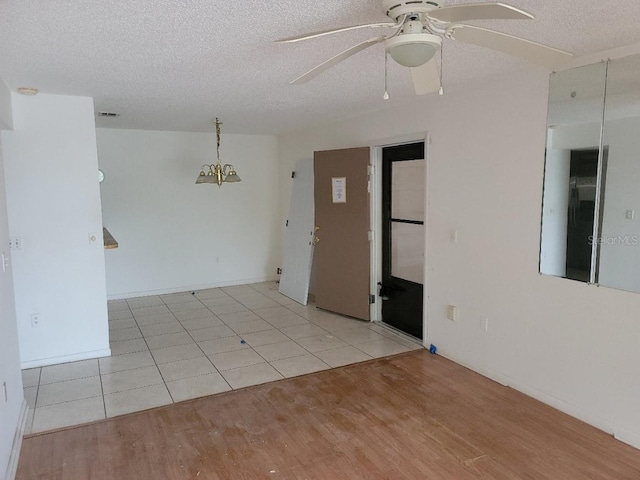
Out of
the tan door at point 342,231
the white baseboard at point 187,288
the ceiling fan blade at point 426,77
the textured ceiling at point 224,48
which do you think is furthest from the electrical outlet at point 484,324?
the white baseboard at point 187,288

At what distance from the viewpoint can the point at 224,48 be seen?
2.43m

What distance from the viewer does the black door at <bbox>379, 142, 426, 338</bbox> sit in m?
4.25

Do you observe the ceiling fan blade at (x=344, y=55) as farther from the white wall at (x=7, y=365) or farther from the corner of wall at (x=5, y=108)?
the corner of wall at (x=5, y=108)

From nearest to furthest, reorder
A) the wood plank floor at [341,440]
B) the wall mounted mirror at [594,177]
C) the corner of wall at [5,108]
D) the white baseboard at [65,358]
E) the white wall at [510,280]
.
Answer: the wood plank floor at [341,440], the wall mounted mirror at [594,177], the white wall at [510,280], the corner of wall at [5,108], the white baseboard at [65,358]

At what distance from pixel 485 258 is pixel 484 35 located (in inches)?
81.8

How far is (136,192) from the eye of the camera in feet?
19.4

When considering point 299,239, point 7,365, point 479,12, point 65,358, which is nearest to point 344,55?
point 479,12

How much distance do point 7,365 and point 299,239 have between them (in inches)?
153

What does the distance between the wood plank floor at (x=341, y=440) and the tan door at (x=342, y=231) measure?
171 cm

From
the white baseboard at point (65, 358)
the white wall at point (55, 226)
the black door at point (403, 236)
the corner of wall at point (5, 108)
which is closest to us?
the corner of wall at point (5, 108)

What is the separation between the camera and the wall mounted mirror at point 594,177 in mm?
2504

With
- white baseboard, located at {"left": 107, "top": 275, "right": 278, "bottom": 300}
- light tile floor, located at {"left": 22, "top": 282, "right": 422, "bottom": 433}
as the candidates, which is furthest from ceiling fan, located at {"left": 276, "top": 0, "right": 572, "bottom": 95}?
white baseboard, located at {"left": 107, "top": 275, "right": 278, "bottom": 300}

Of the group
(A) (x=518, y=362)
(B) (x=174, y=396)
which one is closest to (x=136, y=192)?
(B) (x=174, y=396)

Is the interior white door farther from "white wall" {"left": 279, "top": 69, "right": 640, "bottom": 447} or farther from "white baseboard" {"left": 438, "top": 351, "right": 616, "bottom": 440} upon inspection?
"white baseboard" {"left": 438, "top": 351, "right": 616, "bottom": 440}
